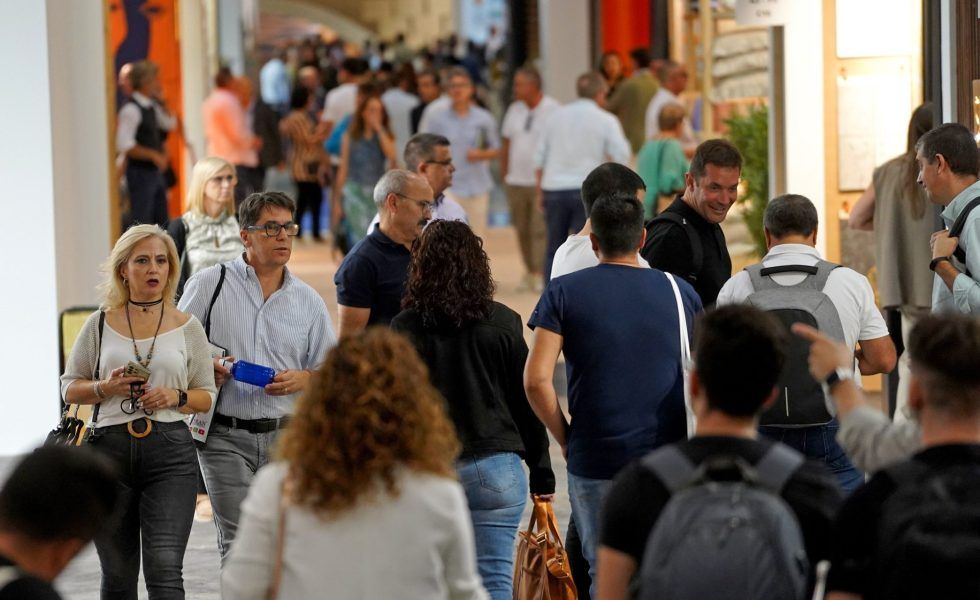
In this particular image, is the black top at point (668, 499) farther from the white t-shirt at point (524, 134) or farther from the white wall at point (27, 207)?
the white t-shirt at point (524, 134)

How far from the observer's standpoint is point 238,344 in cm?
527

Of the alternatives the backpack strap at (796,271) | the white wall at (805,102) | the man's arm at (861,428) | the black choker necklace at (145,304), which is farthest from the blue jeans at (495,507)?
the white wall at (805,102)

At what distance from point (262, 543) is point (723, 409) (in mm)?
904

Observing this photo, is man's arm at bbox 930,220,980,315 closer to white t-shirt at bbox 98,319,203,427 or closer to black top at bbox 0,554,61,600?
white t-shirt at bbox 98,319,203,427

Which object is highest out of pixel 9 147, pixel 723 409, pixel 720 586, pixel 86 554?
pixel 9 147

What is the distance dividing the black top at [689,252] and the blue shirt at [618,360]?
1002mm

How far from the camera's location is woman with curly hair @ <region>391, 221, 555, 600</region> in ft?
15.3

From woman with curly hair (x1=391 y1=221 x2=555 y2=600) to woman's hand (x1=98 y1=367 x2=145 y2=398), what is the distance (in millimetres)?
856

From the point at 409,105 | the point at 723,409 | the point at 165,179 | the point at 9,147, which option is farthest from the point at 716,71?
the point at 723,409

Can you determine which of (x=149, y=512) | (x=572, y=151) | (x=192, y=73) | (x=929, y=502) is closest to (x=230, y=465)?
(x=149, y=512)

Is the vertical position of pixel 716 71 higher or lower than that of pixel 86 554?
higher

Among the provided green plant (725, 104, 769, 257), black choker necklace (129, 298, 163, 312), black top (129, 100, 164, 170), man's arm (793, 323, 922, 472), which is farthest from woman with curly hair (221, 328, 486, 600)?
black top (129, 100, 164, 170)

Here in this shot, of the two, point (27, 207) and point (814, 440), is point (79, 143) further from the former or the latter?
point (814, 440)

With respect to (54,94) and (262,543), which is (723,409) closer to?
(262,543)
